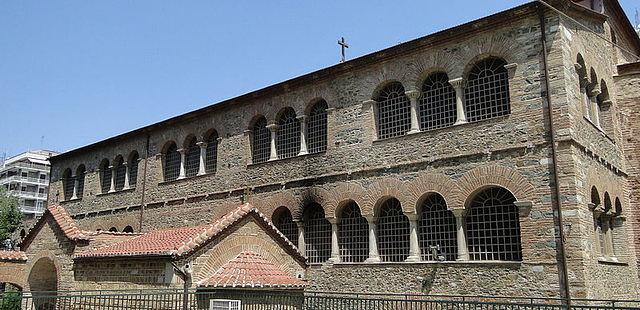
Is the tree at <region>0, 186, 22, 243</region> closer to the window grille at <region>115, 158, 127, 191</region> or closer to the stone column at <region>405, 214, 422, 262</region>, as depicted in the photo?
the window grille at <region>115, 158, 127, 191</region>

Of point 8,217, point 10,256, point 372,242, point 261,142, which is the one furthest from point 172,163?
point 8,217

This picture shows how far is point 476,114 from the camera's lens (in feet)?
49.9

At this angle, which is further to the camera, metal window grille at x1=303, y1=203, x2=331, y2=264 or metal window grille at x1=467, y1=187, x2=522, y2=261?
metal window grille at x1=303, y1=203, x2=331, y2=264

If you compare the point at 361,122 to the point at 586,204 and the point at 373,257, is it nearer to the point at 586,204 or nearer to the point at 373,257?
the point at 373,257

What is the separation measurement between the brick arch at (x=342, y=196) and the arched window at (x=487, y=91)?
12.7 ft

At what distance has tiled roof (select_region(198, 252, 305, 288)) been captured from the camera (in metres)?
12.8

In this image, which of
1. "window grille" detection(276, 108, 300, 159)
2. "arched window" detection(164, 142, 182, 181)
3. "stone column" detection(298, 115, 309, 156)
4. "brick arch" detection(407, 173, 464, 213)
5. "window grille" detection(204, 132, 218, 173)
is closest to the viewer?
"brick arch" detection(407, 173, 464, 213)

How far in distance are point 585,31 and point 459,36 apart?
3.48 m

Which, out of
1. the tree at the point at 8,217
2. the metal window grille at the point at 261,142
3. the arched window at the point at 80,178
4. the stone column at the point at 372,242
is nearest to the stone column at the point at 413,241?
the stone column at the point at 372,242

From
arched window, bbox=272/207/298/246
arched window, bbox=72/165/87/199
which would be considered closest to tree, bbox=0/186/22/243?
arched window, bbox=72/165/87/199

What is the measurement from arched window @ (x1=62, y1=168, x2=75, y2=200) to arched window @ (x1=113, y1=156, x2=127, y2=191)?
4834mm

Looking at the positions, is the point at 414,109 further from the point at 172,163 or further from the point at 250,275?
the point at 172,163

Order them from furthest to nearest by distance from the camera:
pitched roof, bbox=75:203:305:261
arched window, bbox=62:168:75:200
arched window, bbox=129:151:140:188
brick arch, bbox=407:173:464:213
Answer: arched window, bbox=62:168:75:200, arched window, bbox=129:151:140:188, brick arch, bbox=407:173:464:213, pitched roof, bbox=75:203:305:261

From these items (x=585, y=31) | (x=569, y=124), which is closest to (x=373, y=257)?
(x=569, y=124)
